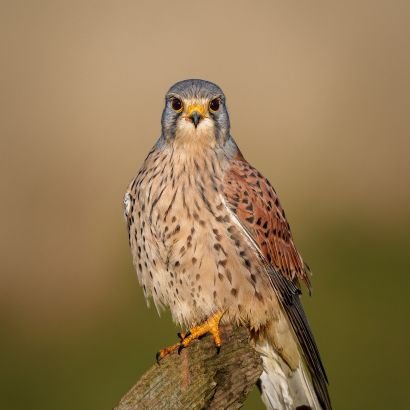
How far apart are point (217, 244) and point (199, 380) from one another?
122cm

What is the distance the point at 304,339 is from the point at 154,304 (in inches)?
29.4

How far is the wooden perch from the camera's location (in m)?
2.34

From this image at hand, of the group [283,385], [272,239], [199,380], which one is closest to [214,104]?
[272,239]

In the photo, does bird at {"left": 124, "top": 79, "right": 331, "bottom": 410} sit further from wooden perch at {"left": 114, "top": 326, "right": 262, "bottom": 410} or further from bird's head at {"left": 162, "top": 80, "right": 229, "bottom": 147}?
wooden perch at {"left": 114, "top": 326, "right": 262, "bottom": 410}

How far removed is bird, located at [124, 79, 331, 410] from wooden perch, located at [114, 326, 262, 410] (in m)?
0.78

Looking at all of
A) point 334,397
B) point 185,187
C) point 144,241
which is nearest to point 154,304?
point 144,241

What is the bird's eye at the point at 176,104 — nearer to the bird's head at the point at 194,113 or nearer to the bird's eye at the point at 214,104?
Answer: the bird's head at the point at 194,113

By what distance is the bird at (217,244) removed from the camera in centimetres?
368

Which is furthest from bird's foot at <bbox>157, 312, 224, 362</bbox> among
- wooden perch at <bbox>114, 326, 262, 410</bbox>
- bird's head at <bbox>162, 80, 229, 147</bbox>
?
bird's head at <bbox>162, 80, 229, 147</bbox>

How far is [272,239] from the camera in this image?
12.8ft

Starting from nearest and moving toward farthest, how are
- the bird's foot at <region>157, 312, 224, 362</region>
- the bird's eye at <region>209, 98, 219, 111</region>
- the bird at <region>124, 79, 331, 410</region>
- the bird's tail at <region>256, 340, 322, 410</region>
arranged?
the bird's foot at <region>157, 312, 224, 362</region>, the bird at <region>124, 79, 331, 410</region>, the bird's tail at <region>256, 340, 322, 410</region>, the bird's eye at <region>209, 98, 219, 111</region>

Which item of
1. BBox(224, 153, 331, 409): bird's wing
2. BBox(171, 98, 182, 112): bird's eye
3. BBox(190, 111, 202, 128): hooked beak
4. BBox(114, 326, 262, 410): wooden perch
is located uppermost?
BBox(171, 98, 182, 112): bird's eye

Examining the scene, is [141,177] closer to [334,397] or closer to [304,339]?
[304,339]

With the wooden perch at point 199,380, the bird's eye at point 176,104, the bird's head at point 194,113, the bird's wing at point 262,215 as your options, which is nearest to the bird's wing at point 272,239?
the bird's wing at point 262,215
